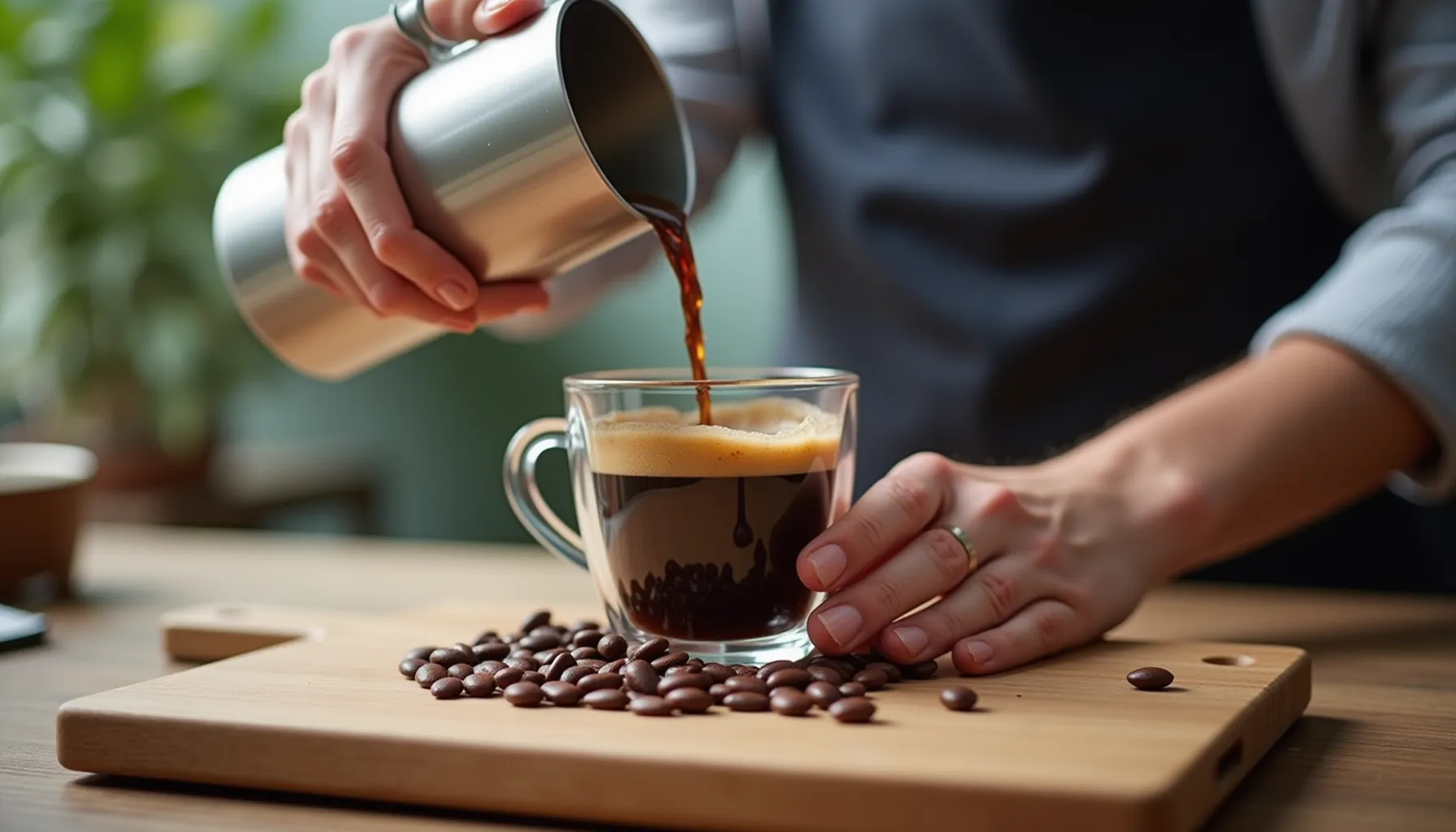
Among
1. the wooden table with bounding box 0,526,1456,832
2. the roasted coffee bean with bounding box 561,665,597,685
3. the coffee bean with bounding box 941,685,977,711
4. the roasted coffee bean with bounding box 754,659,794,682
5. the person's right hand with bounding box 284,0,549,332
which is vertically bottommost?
the wooden table with bounding box 0,526,1456,832

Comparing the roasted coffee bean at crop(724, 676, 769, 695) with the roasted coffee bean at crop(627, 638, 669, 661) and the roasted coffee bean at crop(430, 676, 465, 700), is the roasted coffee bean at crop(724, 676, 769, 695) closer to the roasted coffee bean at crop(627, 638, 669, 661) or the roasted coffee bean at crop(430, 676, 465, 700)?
the roasted coffee bean at crop(627, 638, 669, 661)

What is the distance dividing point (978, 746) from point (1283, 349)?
2.30 ft

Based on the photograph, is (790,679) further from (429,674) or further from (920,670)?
(429,674)

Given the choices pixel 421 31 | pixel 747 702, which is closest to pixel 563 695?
pixel 747 702

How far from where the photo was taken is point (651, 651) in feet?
3.61

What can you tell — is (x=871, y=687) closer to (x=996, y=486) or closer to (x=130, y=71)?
(x=996, y=486)

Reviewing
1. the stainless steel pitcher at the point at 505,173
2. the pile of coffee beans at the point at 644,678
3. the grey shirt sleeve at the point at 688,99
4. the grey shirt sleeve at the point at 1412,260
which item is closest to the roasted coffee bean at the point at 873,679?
the pile of coffee beans at the point at 644,678

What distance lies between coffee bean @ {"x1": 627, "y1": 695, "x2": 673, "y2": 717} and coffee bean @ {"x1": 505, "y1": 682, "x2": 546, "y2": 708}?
7 cm

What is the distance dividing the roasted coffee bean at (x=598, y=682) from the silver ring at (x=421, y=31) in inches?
22.0

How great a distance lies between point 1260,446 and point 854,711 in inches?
Answer: 23.4

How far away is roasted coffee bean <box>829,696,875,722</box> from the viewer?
94 centimetres

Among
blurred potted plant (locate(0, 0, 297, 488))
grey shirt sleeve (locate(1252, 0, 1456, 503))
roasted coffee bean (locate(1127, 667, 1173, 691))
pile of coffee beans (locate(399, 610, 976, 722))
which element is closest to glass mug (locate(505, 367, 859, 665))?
pile of coffee beans (locate(399, 610, 976, 722))

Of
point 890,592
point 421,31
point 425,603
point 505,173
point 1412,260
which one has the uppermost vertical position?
point 421,31

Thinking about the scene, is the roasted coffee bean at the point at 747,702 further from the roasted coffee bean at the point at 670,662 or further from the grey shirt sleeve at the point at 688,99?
the grey shirt sleeve at the point at 688,99
